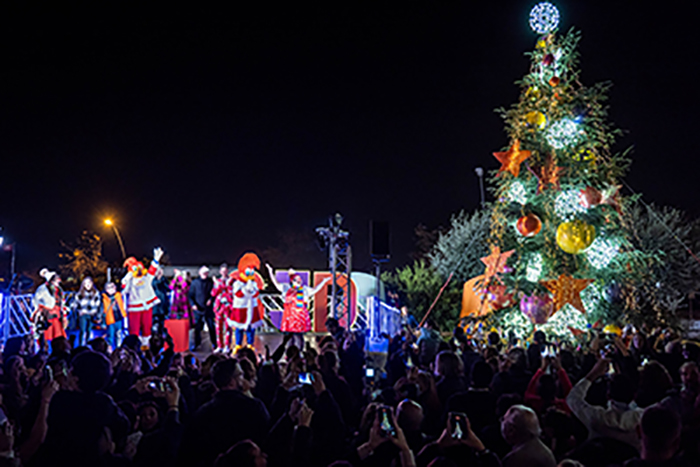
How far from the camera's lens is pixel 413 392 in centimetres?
406

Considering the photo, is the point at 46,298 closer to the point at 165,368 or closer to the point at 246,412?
the point at 165,368

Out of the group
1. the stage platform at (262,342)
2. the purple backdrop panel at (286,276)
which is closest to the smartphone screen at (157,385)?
the stage platform at (262,342)

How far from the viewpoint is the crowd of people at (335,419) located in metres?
2.70

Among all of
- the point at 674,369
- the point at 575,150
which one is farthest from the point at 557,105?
the point at 674,369

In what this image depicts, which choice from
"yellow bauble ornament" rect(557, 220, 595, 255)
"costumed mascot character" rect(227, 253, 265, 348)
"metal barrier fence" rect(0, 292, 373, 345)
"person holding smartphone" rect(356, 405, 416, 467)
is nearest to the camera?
"person holding smartphone" rect(356, 405, 416, 467)

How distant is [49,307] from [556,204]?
9.99 metres

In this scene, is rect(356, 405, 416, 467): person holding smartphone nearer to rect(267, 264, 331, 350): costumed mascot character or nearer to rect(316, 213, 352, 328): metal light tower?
rect(316, 213, 352, 328): metal light tower

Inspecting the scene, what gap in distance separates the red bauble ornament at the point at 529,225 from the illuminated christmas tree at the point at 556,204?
19 millimetres

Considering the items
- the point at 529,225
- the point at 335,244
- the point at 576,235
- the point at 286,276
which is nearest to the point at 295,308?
the point at 335,244

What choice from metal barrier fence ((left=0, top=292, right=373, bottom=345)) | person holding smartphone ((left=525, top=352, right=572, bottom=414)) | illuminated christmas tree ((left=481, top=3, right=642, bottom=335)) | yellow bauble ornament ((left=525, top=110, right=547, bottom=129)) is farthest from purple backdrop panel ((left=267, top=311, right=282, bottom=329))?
person holding smartphone ((left=525, top=352, right=572, bottom=414))

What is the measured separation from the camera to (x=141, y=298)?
11.6 m

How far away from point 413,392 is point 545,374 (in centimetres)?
96

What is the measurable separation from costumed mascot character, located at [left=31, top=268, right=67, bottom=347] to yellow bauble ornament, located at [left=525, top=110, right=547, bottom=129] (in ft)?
31.6

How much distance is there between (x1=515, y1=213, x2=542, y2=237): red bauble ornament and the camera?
34.9ft
